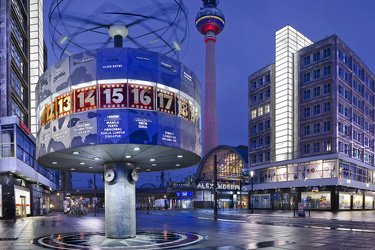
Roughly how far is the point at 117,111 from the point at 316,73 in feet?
228

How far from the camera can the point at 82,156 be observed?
22.9 meters

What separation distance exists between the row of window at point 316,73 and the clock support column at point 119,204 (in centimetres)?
6518

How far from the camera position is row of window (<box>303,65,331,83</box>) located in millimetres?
79600

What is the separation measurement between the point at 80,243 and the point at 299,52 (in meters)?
75.3

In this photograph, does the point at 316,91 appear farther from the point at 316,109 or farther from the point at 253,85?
the point at 253,85

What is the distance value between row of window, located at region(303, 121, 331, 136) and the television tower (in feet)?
267

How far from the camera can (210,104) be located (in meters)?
166

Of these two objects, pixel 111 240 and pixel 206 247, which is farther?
pixel 111 240

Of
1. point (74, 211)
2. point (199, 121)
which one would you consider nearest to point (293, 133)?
point (74, 211)

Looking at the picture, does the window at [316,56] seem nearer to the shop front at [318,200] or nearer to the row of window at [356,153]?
the row of window at [356,153]

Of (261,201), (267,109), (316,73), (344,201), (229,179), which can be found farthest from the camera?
(229,179)

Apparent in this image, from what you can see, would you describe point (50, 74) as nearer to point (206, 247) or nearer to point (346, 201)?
point (206, 247)

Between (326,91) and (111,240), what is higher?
(326,91)

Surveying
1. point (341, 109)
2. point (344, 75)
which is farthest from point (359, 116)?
point (344, 75)
